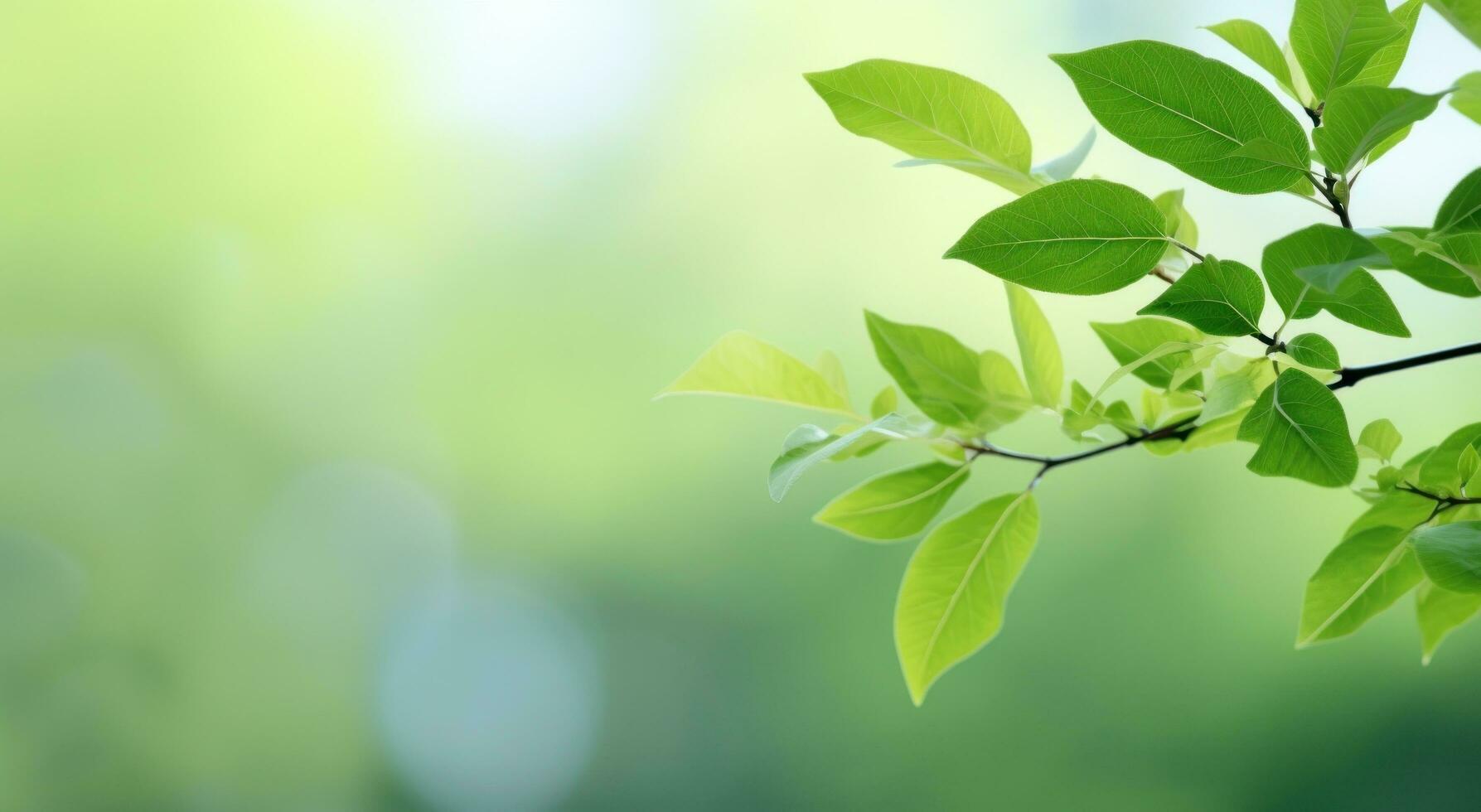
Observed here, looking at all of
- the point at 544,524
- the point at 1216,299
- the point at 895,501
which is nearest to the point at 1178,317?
the point at 1216,299

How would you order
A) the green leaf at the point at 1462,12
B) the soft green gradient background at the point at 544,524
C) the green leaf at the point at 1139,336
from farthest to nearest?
the soft green gradient background at the point at 544,524 → the green leaf at the point at 1139,336 → the green leaf at the point at 1462,12

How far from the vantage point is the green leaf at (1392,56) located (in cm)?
22

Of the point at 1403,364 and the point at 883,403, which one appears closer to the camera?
the point at 1403,364

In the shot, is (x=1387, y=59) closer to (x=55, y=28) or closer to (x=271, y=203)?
(x=271, y=203)

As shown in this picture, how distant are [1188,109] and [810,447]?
108 millimetres

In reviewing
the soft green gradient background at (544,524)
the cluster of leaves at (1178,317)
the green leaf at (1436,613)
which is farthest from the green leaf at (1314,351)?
the soft green gradient background at (544,524)

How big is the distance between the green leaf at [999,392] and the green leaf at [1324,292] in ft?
0.28

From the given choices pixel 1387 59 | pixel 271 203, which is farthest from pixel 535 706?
pixel 1387 59

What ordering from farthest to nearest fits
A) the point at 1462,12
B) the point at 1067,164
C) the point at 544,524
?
the point at 544,524 < the point at 1067,164 < the point at 1462,12

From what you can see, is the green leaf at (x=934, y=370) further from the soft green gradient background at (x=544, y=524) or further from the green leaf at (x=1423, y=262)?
the soft green gradient background at (x=544, y=524)

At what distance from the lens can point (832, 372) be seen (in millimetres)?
341

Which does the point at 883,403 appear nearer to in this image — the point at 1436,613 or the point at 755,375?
the point at 755,375

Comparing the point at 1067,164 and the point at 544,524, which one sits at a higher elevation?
the point at 544,524

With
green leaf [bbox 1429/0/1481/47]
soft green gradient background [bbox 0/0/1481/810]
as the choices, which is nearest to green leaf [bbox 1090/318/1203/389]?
green leaf [bbox 1429/0/1481/47]
